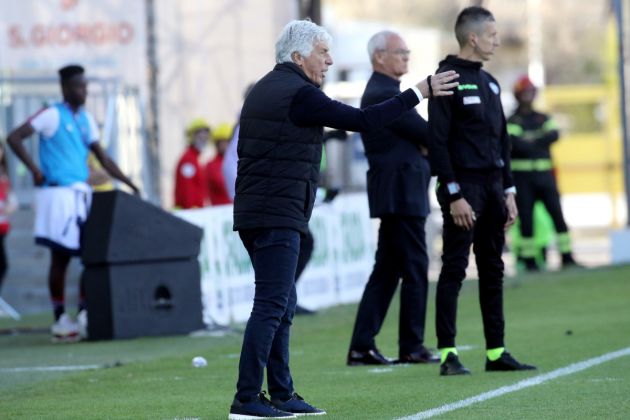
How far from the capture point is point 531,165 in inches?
785

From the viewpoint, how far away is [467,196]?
378 inches

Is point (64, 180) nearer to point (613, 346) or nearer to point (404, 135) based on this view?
point (404, 135)

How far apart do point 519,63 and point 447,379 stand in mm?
68239

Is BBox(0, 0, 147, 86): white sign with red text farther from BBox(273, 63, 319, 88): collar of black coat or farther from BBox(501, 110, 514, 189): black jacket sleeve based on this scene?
BBox(273, 63, 319, 88): collar of black coat

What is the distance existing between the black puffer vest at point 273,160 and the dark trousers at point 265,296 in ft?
0.26

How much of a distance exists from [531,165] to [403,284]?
9426mm

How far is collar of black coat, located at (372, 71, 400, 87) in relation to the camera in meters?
10.7

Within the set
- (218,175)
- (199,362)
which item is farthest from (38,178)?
(218,175)

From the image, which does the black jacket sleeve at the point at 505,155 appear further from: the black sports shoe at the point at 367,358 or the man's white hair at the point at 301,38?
the man's white hair at the point at 301,38

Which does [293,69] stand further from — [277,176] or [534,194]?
[534,194]

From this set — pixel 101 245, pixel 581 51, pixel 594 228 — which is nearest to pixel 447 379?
pixel 101 245

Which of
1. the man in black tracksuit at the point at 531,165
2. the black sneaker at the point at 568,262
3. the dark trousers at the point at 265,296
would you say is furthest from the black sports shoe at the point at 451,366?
the black sneaker at the point at 568,262

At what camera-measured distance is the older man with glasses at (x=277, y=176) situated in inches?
307

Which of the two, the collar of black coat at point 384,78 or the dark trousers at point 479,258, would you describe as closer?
the dark trousers at point 479,258
